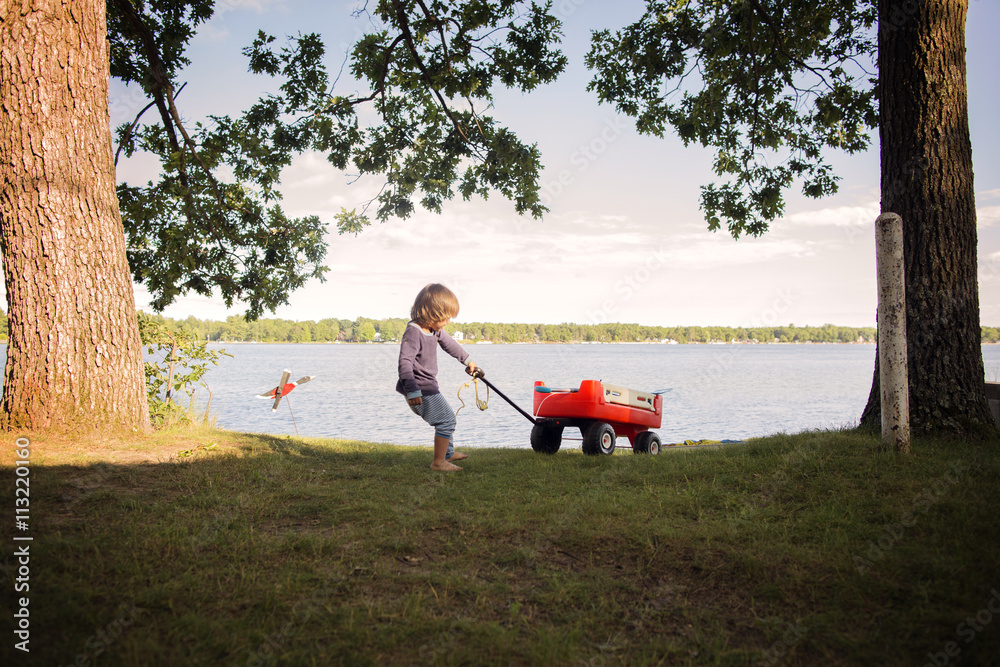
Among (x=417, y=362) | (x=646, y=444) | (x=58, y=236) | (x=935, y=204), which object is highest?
(x=935, y=204)

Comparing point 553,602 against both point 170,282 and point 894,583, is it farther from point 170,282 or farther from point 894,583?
point 170,282

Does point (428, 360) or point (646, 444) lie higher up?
point (428, 360)

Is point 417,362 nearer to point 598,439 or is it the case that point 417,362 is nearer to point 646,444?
point 598,439

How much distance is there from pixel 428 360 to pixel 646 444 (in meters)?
3.18

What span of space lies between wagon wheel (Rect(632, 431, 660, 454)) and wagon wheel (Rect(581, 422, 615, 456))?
1.98ft

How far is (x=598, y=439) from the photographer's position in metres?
6.62

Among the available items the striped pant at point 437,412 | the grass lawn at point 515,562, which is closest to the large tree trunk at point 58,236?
the grass lawn at point 515,562

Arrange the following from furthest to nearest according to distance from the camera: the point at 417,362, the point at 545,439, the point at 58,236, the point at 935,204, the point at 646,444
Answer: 1. the point at 646,444
2. the point at 545,439
3. the point at 417,362
4. the point at 935,204
5. the point at 58,236

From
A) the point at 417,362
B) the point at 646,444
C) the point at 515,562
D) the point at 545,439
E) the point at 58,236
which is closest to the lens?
the point at 515,562

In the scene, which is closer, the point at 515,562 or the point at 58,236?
the point at 515,562

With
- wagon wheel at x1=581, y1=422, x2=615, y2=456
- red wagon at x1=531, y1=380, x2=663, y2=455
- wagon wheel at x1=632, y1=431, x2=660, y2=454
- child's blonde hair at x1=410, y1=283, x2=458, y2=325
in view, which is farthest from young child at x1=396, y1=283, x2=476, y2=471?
wagon wheel at x1=632, y1=431, x2=660, y2=454

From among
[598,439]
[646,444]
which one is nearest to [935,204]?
[646,444]

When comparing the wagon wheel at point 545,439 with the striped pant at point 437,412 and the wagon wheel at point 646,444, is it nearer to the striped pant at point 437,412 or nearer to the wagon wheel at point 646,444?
the wagon wheel at point 646,444

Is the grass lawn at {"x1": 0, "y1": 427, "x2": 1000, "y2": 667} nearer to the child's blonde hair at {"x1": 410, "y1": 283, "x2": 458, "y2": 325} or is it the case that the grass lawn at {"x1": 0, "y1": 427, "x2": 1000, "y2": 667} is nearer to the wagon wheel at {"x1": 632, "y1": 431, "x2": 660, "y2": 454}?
the child's blonde hair at {"x1": 410, "y1": 283, "x2": 458, "y2": 325}
